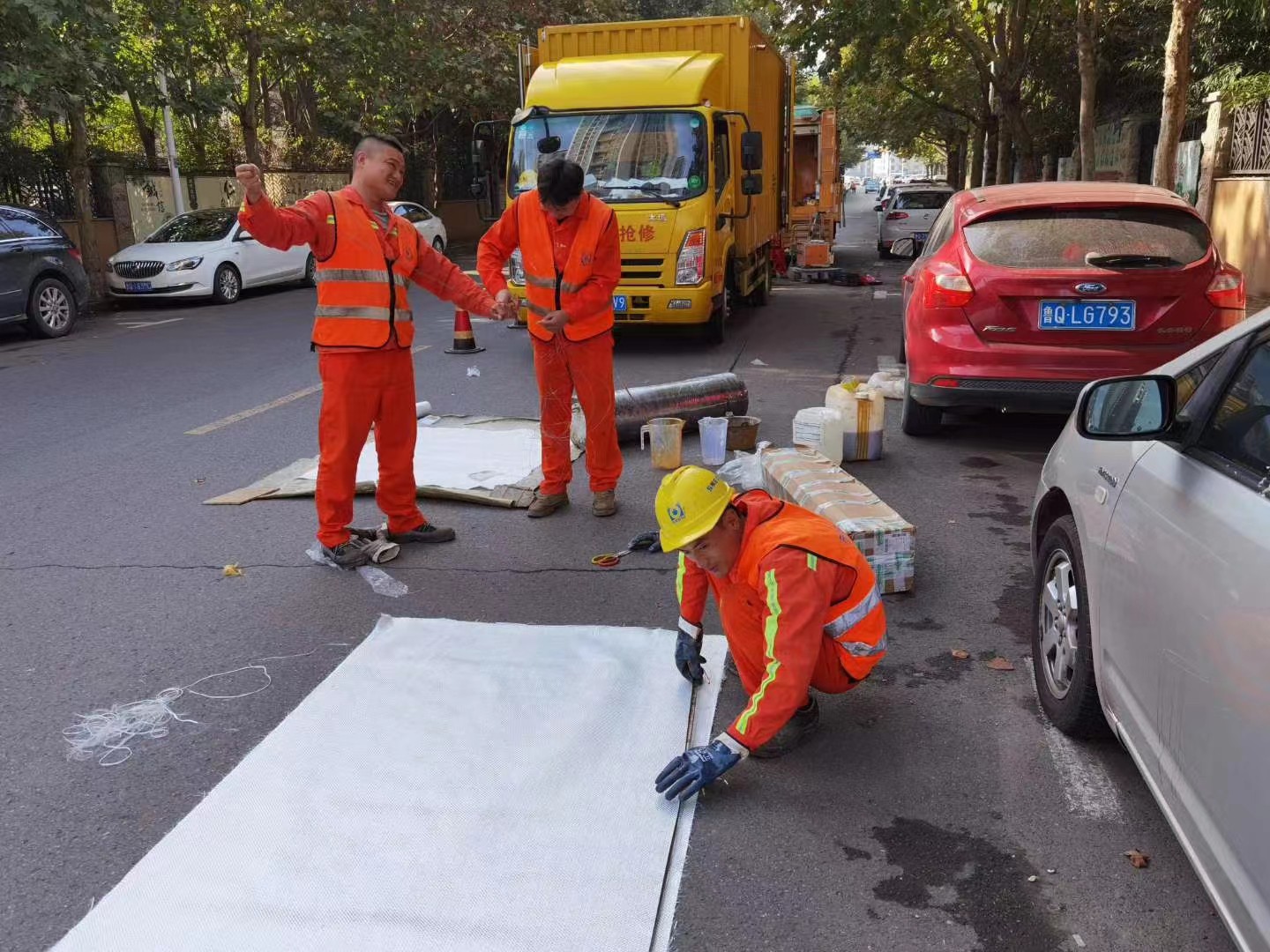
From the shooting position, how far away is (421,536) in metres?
5.13

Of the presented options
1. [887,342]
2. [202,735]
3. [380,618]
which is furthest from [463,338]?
[202,735]

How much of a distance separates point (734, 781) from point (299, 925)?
1242 millimetres

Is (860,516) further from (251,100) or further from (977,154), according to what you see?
(977,154)

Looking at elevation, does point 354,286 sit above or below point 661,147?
below

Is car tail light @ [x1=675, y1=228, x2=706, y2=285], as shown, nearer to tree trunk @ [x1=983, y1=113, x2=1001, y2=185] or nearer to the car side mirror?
the car side mirror

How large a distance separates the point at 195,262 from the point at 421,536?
470 inches

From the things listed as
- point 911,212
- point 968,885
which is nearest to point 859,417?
point 968,885

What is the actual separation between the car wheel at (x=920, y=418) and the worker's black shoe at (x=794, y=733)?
3906 millimetres

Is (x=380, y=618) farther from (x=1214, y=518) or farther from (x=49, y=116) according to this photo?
(x=49, y=116)

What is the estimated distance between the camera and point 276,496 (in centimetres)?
584

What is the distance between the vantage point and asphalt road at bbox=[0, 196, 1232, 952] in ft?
8.45

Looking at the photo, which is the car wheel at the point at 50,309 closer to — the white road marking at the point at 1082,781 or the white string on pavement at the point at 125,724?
the white string on pavement at the point at 125,724

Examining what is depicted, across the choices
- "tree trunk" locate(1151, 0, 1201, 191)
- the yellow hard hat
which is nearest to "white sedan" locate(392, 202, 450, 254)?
"tree trunk" locate(1151, 0, 1201, 191)

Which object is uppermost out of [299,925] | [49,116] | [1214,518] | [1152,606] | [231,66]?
[231,66]
